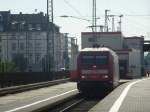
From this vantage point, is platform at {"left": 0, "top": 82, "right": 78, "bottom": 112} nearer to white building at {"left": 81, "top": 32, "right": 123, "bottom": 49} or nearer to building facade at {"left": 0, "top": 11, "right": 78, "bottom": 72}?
white building at {"left": 81, "top": 32, "right": 123, "bottom": 49}

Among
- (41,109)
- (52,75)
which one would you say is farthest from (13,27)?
(41,109)

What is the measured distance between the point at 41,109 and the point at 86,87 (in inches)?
461

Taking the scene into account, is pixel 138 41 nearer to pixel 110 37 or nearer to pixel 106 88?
pixel 110 37

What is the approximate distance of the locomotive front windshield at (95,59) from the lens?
34375 mm

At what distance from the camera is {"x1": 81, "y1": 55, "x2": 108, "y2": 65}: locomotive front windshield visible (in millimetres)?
34375

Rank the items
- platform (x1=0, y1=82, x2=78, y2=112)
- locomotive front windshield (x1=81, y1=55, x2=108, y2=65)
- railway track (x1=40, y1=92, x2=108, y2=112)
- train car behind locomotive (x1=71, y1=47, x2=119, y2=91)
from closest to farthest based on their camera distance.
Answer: platform (x1=0, y1=82, x2=78, y2=112)
railway track (x1=40, y1=92, x2=108, y2=112)
train car behind locomotive (x1=71, y1=47, x2=119, y2=91)
locomotive front windshield (x1=81, y1=55, x2=108, y2=65)

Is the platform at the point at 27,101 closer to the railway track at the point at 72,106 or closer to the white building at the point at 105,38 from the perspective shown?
the railway track at the point at 72,106

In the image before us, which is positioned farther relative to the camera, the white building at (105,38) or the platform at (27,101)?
Result: the white building at (105,38)

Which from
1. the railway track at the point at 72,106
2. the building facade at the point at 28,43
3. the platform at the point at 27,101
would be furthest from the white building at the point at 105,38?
the platform at the point at 27,101

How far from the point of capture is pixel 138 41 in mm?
114500

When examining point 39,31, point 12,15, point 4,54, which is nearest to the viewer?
point 4,54

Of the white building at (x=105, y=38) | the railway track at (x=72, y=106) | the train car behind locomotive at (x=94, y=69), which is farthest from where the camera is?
the white building at (x=105, y=38)

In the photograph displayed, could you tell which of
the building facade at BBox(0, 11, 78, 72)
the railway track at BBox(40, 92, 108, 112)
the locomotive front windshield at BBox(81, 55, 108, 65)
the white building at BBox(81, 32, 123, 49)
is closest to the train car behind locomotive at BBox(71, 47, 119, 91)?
the locomotive front windshield at BBox(81, 55, 108, 65)

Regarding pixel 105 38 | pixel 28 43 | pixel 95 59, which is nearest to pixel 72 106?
pixel 95 59
